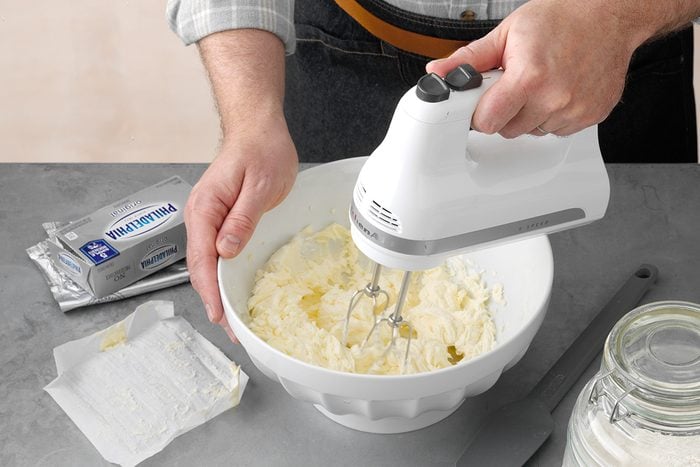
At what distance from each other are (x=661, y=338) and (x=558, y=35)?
1.05 feet

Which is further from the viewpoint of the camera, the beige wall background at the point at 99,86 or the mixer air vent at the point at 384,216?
the beige wall background at the point at 99,86

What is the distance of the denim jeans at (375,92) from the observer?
1.48 metres

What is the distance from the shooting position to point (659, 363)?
80 centimetres

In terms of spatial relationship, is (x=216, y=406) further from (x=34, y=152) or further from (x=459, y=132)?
(x=34, y=152)

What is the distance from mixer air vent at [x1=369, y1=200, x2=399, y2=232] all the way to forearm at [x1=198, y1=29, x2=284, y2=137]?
42cm

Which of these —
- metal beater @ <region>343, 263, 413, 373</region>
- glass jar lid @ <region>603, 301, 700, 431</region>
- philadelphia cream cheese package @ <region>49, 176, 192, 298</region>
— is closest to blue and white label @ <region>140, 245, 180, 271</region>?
philadelphia cream cheese package @ <region>49, 176, 192, 298</region>

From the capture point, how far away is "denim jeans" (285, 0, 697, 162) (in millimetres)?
1479

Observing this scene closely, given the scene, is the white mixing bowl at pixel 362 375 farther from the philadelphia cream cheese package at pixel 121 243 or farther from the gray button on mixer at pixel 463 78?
the gray button on mixer at pixel 463 78

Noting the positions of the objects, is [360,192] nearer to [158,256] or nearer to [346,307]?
[346,307]

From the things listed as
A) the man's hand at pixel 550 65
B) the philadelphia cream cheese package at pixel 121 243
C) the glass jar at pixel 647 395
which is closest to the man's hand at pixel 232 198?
the philadelphia cream cheese package at pixel 121 243

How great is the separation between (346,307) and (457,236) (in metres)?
0.27

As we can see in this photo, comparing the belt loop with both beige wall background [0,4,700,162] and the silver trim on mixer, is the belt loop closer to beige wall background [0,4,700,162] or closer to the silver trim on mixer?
the silver trim on mixer

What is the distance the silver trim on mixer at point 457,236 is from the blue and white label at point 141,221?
16.1 inches

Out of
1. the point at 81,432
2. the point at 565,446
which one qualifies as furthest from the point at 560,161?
the point at 81,432
